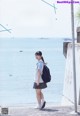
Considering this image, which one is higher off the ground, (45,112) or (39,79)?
(39,79)

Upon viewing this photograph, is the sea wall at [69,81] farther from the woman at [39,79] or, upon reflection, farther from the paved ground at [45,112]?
the paved ground at [45,112]

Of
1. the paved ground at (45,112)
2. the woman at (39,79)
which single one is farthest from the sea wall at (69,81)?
the paved ground at (45,112)

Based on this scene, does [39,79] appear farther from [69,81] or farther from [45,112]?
[69,81]

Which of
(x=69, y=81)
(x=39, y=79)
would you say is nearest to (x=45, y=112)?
(x=39, y=79)

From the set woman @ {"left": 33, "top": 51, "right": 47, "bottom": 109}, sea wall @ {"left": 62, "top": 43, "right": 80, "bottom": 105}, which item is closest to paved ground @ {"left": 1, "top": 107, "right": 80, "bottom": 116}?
woman @ {"left": 33, "top": 51, "right": 47, "bottom": 109}

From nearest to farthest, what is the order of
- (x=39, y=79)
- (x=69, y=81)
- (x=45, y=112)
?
(x=45, y=112) → (x=39, y=79) → (x=69, y=81)

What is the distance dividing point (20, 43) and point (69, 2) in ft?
168

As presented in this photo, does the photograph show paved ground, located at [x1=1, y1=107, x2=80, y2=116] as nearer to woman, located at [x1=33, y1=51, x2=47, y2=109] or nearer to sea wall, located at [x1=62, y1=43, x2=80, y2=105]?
woman, located at [x1=33, y1=51, x2=47, y2=109]

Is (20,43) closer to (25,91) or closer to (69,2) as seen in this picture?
(25,91)

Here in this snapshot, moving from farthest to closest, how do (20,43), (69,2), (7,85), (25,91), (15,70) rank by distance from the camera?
(20,43)
(15,70)
(7,85)
(25,91)
(69,2)

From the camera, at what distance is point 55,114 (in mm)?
Result: 13133

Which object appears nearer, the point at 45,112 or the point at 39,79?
the point at 45,112

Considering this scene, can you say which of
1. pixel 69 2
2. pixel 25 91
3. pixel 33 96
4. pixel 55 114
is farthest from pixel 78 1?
pixel 25 91

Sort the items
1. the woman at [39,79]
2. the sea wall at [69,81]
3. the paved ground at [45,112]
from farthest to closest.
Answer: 1. the sea wall at [69,81]
2. the woman at [39,79]
3. the paved ground at [45,112]
